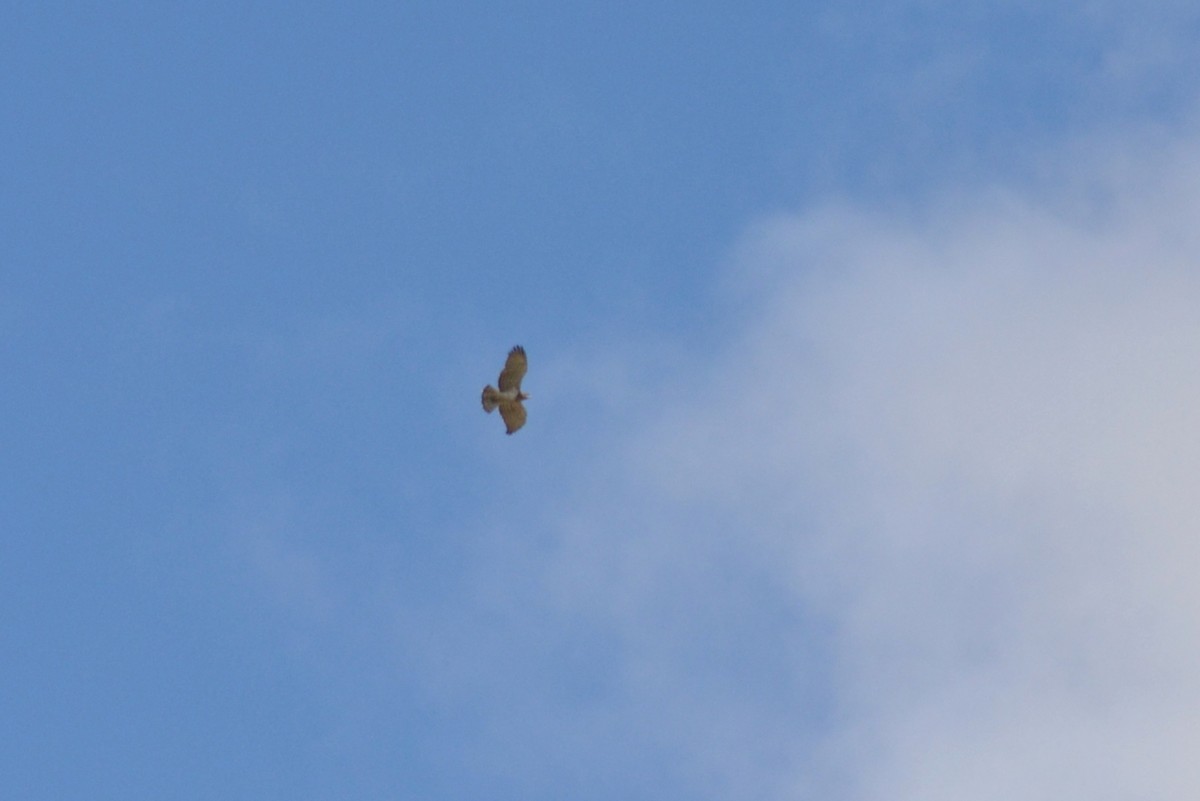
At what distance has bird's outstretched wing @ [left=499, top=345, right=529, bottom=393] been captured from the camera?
142 metres

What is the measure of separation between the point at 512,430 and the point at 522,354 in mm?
2029

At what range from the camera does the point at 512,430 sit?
14262 cm

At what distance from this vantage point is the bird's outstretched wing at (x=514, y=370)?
141625mm

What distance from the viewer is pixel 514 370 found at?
14188 cm

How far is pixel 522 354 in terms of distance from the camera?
14162 cm
